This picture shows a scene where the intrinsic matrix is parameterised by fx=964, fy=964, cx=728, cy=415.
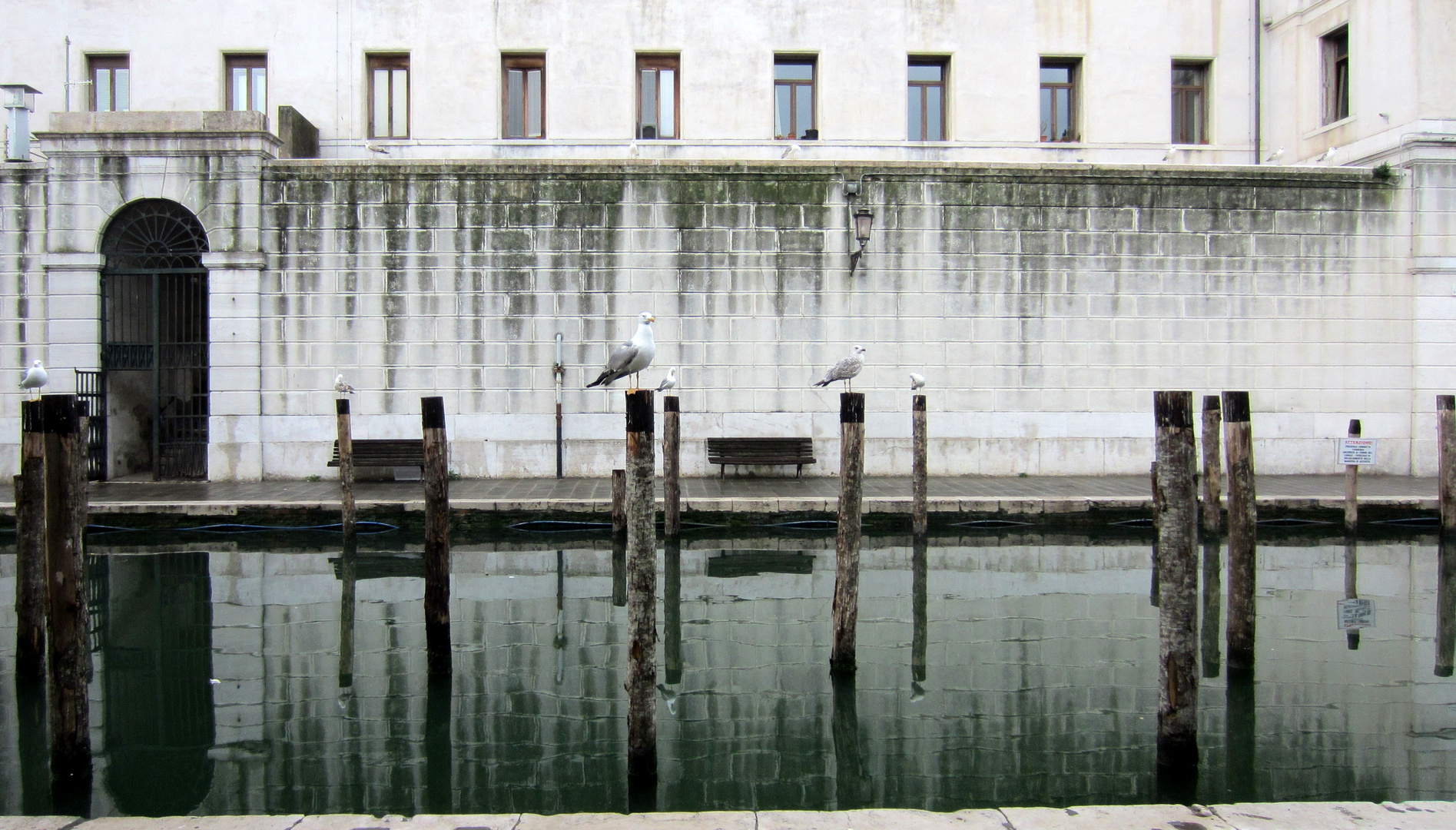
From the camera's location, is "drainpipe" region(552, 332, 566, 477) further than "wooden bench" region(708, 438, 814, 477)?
Yes

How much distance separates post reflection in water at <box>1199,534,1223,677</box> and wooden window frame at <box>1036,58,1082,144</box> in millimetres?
7933

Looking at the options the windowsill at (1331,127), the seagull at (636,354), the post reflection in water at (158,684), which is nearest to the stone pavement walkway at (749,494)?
the post reflection in water at (158,684)

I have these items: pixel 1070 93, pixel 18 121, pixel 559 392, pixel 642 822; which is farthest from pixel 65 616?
pixel 1070 93

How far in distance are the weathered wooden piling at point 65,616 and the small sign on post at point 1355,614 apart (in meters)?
7.48

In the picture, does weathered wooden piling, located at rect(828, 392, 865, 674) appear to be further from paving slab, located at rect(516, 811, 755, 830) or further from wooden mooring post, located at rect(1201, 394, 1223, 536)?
Answer: wooden mooring post, located at rect(1201, 394, 1223, 536)

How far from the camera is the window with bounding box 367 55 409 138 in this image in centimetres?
1470

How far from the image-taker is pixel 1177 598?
4.41 metres

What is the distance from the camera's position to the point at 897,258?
1225cm

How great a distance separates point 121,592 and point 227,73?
9.99m

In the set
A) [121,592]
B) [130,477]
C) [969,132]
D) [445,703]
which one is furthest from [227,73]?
[445,703]

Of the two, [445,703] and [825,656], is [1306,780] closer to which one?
[825,656]

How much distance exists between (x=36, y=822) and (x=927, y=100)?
46.9 feet

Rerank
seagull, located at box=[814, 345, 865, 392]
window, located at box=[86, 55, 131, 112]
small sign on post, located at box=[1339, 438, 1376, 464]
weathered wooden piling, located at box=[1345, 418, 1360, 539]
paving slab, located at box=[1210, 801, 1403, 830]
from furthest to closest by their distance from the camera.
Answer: window, located at box=[86, 55, 131, 112] → seagull, located at box=[814, 345, 865, 392] → weathered wooden piling, located at box=[1345, 418, 1360, 539] → small sign on post, located at box=[1339, 438, 1376, 464] → paving slab, located at box=[1210, 801, 1403, 830]

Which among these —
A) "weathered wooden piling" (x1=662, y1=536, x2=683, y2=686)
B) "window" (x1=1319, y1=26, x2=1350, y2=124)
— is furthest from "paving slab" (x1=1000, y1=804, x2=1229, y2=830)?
"window" (x1=1319, y1=26, x2=1350, y2=124)
